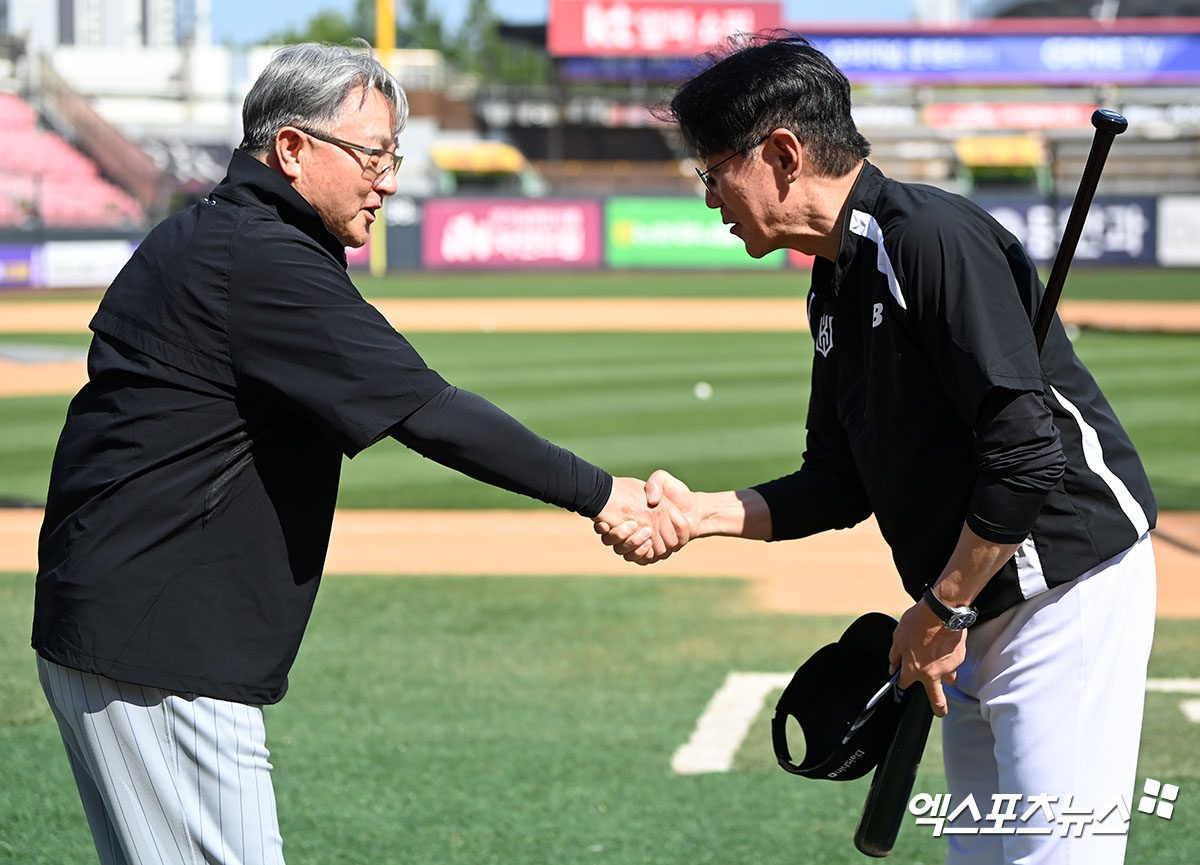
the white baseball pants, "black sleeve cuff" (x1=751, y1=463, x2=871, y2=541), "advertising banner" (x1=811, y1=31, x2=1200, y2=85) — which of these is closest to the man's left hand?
the white baseball pants

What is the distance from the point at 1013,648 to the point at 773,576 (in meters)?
5.53

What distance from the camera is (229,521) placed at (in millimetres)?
2557

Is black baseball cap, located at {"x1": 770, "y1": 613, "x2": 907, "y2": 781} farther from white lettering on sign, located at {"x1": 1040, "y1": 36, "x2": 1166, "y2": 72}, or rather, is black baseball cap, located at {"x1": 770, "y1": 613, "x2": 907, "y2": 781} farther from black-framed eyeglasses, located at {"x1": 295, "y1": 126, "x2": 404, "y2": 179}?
white lettering on sign, located at {"x1": 1040, "y1": 36, "x2": 1166, "y2": 72}

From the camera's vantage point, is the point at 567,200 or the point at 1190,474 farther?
the point at 567,200

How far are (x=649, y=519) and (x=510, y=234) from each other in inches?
1402

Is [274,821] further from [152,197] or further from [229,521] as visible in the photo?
[152,197]

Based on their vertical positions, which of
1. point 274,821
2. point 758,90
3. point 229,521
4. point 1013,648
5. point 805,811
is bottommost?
point 805,811

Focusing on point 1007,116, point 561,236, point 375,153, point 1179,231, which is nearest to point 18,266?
point 561,236

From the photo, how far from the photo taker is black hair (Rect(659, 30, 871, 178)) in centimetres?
268

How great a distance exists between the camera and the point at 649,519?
3.34 metres

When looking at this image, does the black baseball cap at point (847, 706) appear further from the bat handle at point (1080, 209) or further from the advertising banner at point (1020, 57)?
the advertising banner at point (1020, 57)

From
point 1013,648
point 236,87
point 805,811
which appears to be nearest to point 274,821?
point 1013,648

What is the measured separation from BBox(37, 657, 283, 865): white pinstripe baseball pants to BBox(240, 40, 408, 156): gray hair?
1049 mm

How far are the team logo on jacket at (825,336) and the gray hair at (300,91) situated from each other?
1.02 m
